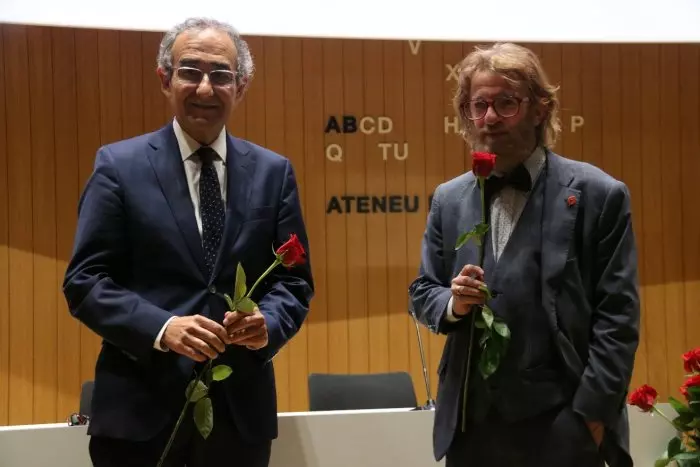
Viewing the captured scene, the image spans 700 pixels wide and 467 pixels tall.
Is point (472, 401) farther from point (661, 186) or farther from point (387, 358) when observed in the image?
point (661, 186)

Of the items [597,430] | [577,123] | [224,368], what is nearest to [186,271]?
[224,368]

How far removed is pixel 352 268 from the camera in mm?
4992

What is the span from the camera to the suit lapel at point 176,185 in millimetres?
1848

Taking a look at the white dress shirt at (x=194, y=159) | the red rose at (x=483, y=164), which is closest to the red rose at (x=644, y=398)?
the red rose at (x=483, y=164)

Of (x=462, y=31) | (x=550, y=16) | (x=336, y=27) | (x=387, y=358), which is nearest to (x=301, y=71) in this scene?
(x=336, y=27)

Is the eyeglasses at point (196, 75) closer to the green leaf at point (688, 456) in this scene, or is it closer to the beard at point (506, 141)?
the beard at point (506, 141)

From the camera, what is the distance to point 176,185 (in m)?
1.89

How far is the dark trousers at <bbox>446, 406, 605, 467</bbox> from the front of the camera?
5.81ft

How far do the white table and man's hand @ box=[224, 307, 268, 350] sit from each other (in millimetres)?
747

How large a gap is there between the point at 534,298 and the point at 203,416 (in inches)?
29.9

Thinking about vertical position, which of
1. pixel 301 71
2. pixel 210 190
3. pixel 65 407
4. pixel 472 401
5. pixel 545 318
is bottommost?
pixel 65 407

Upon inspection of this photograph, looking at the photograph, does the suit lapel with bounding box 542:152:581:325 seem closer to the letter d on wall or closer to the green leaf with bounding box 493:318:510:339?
the green leaf with bounding box 493:318:510:339

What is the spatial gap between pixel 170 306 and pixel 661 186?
164 inches

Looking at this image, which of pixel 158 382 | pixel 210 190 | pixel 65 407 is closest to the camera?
pixel 158 382
